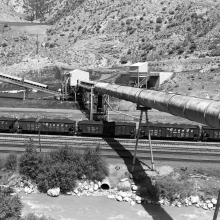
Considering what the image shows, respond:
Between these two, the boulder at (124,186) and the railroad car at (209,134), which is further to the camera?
the railroad car at (209,134)

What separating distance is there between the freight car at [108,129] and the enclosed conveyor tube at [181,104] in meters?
8.82

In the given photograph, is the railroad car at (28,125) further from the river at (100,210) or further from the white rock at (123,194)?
the white rock at (123,194)

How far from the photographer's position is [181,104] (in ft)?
67.3

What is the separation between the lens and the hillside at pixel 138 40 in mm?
74875

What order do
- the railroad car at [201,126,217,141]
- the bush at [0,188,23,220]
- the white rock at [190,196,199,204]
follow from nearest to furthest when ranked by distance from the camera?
the bush at [0,188,23,220] < the white rock at [190,196,199,204] < the railroad car at [201,126,217,141]

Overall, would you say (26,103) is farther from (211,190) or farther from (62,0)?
(62,0)

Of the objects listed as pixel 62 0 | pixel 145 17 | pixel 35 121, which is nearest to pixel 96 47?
pixel 145 17

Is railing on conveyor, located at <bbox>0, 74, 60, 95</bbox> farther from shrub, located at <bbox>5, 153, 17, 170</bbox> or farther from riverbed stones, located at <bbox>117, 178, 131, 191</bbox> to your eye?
riverbed stones, located at <bbox>117, 178, 131, 191</bbox>

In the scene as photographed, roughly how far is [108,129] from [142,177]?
12416mm

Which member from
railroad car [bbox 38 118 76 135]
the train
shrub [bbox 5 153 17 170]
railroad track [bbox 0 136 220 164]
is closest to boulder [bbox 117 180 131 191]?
railroad track [bbox 0 136 220 164]

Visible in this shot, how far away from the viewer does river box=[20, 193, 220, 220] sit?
25.9 meters

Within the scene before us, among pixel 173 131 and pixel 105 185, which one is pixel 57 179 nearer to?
pixel 105 185

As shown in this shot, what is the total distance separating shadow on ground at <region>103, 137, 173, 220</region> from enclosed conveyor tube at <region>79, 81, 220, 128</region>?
762 centimetres

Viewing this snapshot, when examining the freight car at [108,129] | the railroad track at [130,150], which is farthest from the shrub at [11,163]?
the freight car at [108,129]
